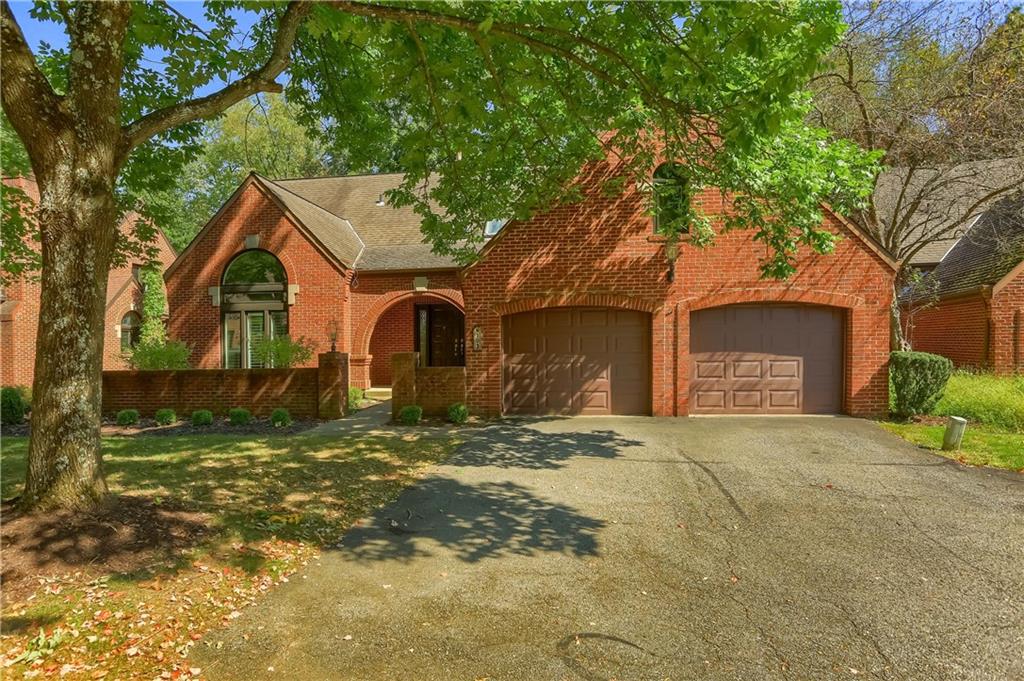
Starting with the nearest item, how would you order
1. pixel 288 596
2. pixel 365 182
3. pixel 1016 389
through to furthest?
pixel 288 596 → pixel 1016 389 → pixel 365 182

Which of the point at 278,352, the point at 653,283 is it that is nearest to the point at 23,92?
the point at 278,352

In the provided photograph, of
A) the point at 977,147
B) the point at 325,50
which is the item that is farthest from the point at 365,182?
the point at 977,147

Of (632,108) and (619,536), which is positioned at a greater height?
(632,108)

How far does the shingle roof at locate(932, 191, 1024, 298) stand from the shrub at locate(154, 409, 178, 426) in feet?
64.8

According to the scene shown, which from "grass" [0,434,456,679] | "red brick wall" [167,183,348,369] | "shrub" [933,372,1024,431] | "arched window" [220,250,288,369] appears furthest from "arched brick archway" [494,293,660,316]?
"arched window" [220,250,288,369]

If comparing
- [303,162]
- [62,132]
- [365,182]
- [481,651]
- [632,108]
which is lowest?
[481,651]

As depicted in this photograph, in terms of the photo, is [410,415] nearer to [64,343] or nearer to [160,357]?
[64,343]

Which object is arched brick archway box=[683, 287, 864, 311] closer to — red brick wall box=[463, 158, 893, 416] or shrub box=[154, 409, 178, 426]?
red brick wall box=[463, 158, 893, 416]

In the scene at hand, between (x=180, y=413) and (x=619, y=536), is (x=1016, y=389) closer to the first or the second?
(x=619, y=536)

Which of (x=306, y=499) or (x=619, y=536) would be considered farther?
(x=306, y=499)

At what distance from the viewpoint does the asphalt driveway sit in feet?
10.1

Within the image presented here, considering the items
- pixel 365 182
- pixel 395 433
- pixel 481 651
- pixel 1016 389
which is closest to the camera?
pixel 481 651

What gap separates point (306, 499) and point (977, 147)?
15888 mm

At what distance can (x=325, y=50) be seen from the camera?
7887 millimetres
